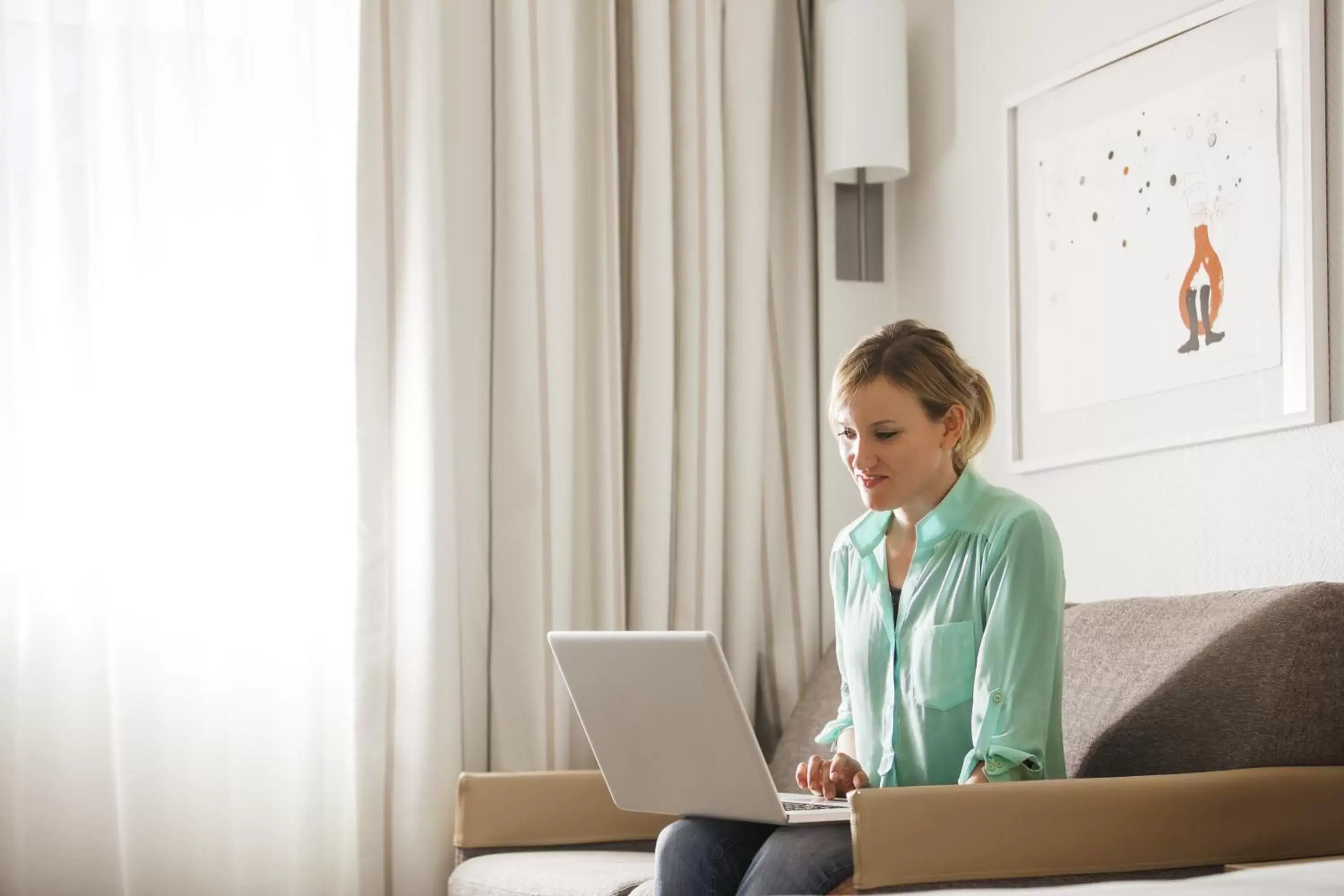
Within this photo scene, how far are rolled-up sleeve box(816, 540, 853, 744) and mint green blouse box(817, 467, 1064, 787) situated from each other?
2 centimetres

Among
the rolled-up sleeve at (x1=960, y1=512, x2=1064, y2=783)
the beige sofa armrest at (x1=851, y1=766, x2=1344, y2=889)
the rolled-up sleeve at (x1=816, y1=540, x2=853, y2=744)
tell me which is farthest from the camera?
the rolled-up sleeve at (x1=816, y1=540, x2=853, y2=744)

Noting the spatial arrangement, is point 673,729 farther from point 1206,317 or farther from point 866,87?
point 866,87

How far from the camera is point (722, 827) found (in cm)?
173

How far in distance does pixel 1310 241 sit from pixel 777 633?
1364 mm

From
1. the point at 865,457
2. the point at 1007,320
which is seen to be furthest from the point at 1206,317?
the point at 865,457

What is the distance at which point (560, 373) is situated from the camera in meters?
2.87

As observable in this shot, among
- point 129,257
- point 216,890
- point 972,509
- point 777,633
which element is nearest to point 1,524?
point 129,257

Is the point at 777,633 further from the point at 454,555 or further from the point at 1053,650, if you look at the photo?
the point at 1053,650

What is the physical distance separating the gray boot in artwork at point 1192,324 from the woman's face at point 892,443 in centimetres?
65

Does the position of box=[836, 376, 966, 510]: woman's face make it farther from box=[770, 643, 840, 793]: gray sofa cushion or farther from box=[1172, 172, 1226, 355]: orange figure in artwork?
box=[770, 643, 840, 793]: gray sofa cushion

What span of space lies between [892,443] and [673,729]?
18.0 inches

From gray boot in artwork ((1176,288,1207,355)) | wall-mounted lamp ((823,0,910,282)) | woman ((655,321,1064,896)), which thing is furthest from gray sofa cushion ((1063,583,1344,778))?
A: wall-mounted lamp ((823,0,910,282))

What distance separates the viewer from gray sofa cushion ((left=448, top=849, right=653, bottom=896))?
2.04 metres

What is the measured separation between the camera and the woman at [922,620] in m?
1.67
